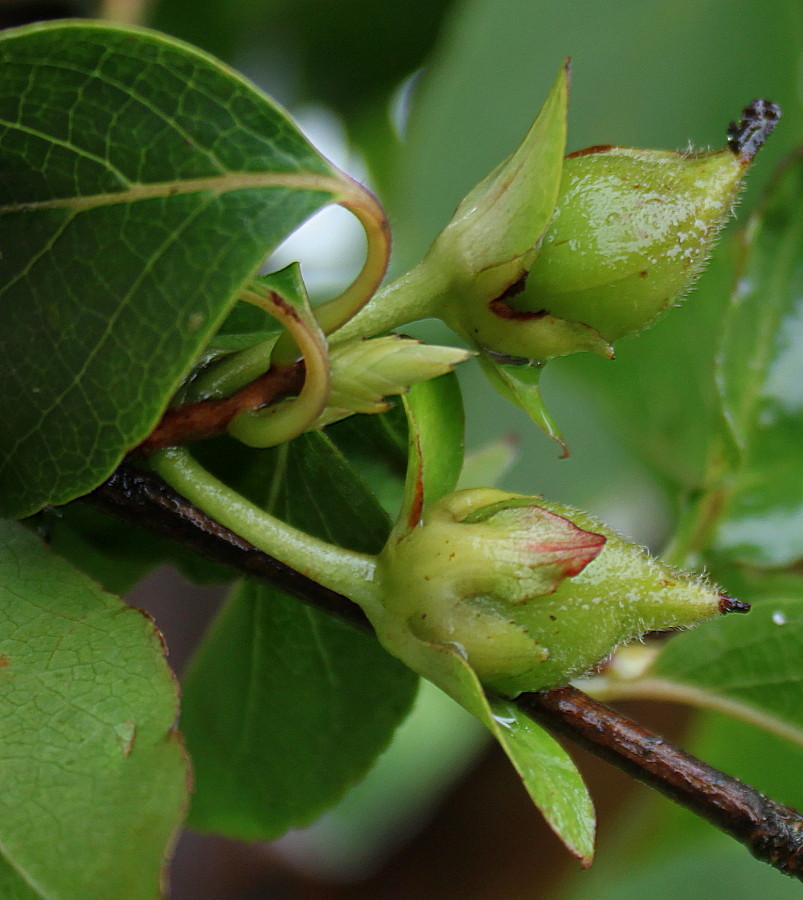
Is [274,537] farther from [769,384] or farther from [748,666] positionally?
[769,384]

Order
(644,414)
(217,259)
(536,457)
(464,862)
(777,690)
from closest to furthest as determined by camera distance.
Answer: (217,259) → (777,690) → (644,414) → (536,457) → (464,862)

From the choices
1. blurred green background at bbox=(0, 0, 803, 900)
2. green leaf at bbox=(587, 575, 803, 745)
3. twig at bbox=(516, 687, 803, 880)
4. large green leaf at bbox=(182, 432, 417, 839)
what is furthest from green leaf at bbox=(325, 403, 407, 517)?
blurred green background at bbox=(0, 0, 803, 900)

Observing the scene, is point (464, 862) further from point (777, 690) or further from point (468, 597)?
point (468, 597)

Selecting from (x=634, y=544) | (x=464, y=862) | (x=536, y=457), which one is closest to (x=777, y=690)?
(x=634, y=544)

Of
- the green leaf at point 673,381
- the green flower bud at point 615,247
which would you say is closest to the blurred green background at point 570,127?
the green leaf at point 673,381

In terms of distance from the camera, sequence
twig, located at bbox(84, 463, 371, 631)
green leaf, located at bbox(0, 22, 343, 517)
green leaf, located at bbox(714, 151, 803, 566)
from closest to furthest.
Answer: green leaf, located at bbox(0, 22, 343, 517) < twig, located at bbox(84, 463, 371, 631) < green leaf, located at bbox(714, 151, 803, 566)

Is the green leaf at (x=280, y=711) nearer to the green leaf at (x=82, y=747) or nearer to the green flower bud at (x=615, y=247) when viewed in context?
the green leaf at (x=82, y=747)

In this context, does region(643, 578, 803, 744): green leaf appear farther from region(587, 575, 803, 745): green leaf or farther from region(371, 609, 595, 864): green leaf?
region(371, 609, 595, 864): green leaf
